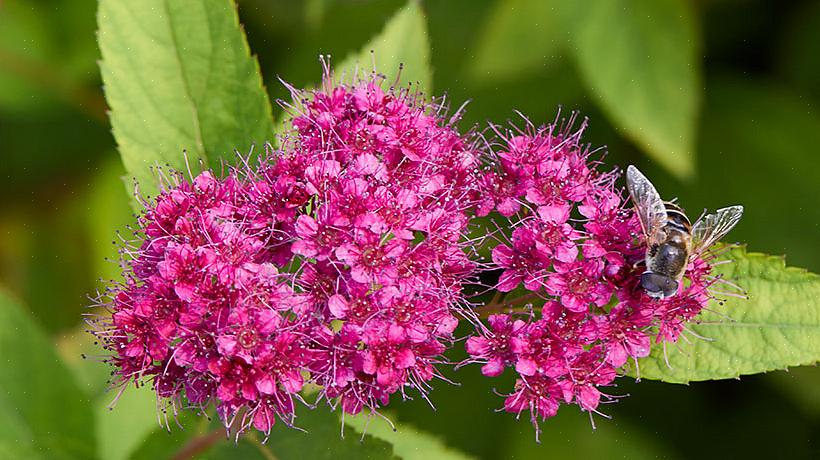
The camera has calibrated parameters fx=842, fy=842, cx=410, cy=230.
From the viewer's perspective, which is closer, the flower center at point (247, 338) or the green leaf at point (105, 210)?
the flower center at point (247, 338)

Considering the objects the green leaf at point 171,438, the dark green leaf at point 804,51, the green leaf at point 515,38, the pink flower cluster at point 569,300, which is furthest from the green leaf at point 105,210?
the dark green leaf at point 804,51

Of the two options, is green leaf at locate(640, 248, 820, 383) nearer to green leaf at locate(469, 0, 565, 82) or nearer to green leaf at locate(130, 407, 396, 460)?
green leaf at locate(130, 407, 396, 460)

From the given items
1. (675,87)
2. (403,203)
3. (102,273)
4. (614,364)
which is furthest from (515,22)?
(102,273)

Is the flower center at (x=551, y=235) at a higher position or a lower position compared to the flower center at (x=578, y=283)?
higher

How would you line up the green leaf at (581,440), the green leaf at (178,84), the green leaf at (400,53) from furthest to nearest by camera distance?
the green leaf at (581,440) → the green leaf at (400,53) → the green leaf at (178,84)

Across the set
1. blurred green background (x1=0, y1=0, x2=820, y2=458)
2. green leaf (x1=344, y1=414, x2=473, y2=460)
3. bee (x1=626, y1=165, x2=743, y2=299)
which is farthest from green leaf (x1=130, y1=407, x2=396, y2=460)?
blurred green background (x1=0, y1=0, x2=820, y2=458)

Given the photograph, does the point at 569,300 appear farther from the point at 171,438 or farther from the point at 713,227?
the point at 171,438

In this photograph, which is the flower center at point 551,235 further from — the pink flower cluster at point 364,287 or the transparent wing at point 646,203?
the transparent wing at point 646,203
